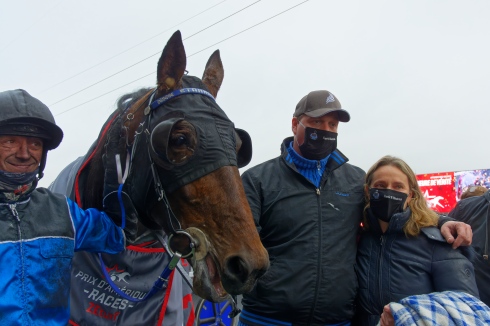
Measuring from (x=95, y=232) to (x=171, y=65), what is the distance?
890 millimetres

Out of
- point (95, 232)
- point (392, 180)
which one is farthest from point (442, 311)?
point (95, 232)

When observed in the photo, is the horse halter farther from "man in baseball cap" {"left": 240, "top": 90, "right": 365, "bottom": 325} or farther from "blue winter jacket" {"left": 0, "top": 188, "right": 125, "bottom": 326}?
"man in baseball cap" {"left": 240, "top": 90, "right": 365, "bottom": 325}

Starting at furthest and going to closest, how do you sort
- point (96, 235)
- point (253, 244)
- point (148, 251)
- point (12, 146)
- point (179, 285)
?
point (179, 285)
point (148, 251)
point (96, 235)
point (12, 146)
point (253, 244)

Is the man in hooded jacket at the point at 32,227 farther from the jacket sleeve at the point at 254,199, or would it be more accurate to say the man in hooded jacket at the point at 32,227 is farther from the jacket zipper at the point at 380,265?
the jacket zipper at the point at 380,265

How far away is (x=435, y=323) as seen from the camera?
180cm

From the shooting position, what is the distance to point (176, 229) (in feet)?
6.36

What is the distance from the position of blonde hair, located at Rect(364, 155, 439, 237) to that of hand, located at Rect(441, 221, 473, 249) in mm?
90

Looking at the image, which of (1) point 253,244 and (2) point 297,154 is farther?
(2) point 297,154

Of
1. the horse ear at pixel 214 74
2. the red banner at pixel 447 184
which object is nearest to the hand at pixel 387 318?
the horse ear at pixel 214 74

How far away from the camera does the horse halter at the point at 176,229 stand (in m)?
1.83

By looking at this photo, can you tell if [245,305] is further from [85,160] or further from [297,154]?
[85,160]

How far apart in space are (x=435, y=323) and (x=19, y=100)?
2066mm

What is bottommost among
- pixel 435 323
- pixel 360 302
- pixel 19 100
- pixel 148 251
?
pixel 360 302

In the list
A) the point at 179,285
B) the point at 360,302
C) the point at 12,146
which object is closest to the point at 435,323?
the point at 360,302
